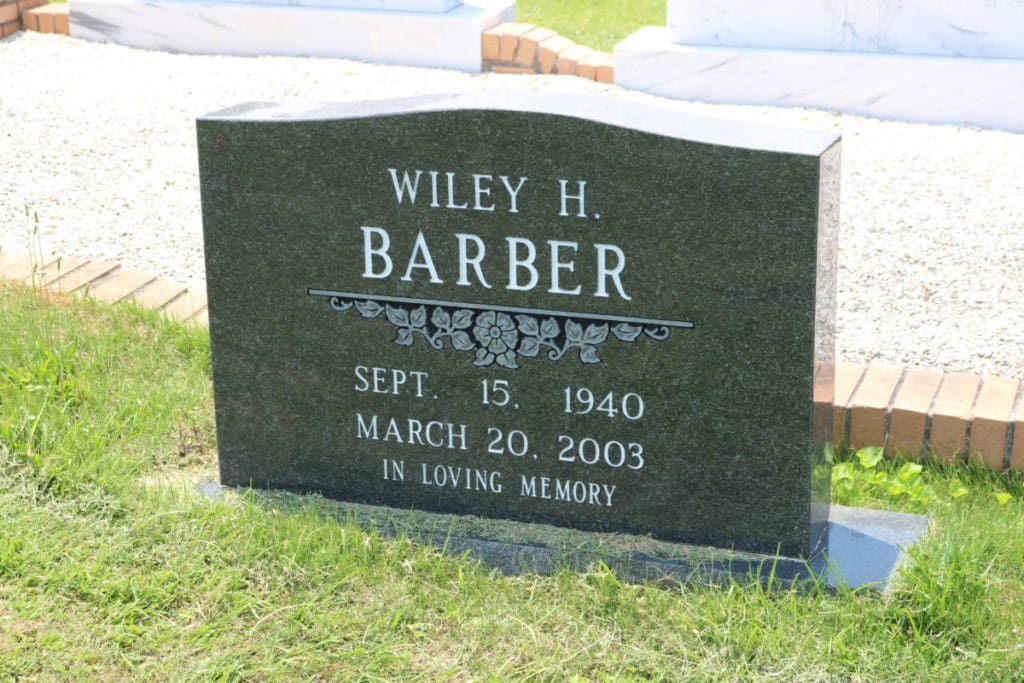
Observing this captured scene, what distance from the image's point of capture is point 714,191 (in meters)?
2.79

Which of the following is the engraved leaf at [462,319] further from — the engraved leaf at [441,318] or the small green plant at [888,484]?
the small green plant at [888,484]

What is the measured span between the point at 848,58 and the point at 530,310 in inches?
162

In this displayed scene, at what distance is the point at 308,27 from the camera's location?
24.6 ft

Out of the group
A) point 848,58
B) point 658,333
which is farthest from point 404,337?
point 848,58

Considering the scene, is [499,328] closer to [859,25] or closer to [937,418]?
[937,418]

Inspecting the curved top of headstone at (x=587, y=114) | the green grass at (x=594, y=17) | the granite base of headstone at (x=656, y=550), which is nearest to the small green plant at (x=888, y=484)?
the granite base of headstone at (x=656, y=550)

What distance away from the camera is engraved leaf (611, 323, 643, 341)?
2.94 meters

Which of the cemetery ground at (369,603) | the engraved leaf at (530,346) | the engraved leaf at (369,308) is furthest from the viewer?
the engraved leaf at (369,308)

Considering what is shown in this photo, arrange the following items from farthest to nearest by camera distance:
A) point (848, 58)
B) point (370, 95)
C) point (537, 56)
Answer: point (537, 56)
point (370, 95)
point (848, 58)

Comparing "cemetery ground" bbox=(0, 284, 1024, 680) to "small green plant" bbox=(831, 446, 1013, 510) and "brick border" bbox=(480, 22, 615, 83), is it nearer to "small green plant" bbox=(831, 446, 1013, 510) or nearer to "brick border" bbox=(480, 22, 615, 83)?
"small green plant" bbox=(831, 446, 1013, 510)

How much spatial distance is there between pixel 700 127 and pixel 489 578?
1.07m

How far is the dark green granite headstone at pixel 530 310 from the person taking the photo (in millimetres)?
2820

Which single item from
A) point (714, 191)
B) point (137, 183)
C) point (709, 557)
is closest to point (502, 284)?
point (714, 191)

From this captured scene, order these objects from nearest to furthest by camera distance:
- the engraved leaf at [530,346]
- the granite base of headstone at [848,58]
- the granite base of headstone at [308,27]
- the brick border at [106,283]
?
1. the engraved leaf at [530,346]
2. the brick border at [106,283]
3. the granite base of headstone at [848,58]
4. the granite base of headstone at [308,27]
